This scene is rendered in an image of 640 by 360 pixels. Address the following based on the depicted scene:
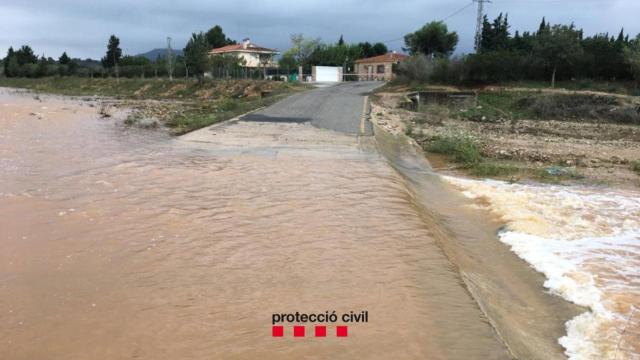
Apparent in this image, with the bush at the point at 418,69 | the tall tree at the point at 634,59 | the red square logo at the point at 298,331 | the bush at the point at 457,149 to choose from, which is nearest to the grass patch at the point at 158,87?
the bush at the point at 418,69

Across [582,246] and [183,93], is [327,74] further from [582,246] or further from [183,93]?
[582,246]

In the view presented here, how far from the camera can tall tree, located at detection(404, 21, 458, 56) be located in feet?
208

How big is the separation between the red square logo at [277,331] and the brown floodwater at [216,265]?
45mm

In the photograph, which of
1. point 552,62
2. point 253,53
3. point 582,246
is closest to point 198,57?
point 253,53

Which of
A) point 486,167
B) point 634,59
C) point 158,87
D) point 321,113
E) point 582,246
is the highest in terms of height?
point 634,59

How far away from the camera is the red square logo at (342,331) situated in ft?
16.5

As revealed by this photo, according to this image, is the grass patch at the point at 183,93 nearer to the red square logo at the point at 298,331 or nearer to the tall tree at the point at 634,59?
the red square logo at the point at 298,331

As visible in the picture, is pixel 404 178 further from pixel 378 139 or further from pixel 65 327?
pixel 65 327

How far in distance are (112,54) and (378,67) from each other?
43.7 meters

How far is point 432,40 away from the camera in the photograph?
63.8 m

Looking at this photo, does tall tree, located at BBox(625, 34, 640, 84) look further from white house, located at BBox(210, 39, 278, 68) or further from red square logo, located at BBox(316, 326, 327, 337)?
white house, located at BBox(210, 39, 278, 68)

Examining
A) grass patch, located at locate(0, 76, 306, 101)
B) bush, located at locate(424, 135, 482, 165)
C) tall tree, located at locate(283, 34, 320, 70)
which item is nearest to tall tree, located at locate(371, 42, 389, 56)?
tall tree, located at locate(283, 34, 320, 70)

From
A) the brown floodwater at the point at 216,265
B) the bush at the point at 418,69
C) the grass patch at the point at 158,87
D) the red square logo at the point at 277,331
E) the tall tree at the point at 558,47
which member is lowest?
the red square logo at the point at 277,331

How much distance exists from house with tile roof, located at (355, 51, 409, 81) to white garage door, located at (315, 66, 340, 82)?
4899mm
